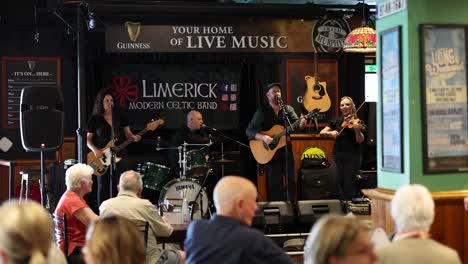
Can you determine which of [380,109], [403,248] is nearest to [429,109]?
[380,109]

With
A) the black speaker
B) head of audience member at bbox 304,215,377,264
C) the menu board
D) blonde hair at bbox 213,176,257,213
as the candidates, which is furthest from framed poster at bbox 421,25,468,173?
the menu board

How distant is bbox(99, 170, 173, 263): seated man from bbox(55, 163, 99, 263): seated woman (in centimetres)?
14

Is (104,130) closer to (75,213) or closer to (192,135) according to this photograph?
(192,135)

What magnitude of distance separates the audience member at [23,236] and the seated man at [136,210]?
7.55 ft

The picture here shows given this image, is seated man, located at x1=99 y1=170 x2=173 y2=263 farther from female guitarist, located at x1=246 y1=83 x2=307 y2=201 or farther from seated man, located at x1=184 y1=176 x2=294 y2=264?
female guitarist, located at x1=246 y1=83 x2=307 y2=201

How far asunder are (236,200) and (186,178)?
16.7ft

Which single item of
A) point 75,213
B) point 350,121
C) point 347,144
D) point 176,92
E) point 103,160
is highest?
point 176,92

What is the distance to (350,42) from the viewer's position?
7.46 metres

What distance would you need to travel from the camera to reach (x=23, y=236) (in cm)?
237

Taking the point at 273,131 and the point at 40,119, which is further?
the point at 273,131

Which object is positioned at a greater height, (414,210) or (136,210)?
(414,210)

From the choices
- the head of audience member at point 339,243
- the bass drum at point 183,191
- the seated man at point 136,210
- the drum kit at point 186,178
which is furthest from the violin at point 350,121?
the head of audience member at point 339,243

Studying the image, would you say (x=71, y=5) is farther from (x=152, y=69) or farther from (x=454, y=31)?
(x=454, y=31)

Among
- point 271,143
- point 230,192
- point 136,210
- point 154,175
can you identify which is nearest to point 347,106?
point 271,143
